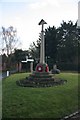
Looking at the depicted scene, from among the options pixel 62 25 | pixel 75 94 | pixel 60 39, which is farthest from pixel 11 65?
pixel 75 94

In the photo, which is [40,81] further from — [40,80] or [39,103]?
[39,103]

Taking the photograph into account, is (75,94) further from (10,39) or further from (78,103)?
(10,39)

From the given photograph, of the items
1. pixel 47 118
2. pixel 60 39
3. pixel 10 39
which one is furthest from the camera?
pixel 60 39

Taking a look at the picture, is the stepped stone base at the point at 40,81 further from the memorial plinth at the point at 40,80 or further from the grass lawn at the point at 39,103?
the grass lawn at the point at 39,103

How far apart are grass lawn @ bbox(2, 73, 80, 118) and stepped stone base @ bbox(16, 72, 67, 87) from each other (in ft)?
4.92

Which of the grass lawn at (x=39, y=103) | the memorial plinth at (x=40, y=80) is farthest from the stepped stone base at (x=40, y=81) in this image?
the grass lawn at (x=39, y=103)

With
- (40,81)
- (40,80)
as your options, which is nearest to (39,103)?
(40,81)

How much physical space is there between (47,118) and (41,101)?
1598 millimetres

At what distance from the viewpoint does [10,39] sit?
140ft

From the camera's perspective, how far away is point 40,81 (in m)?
14.7

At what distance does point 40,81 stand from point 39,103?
4.83 metres

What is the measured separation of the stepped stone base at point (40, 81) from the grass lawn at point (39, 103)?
4.92 ft

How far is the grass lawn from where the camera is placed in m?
8.80

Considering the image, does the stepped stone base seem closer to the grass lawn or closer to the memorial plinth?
the memorial plinth
